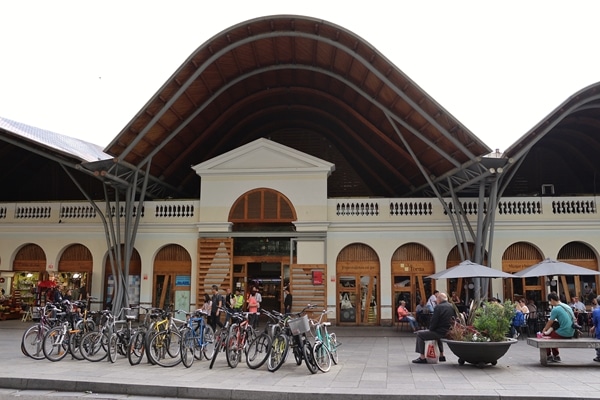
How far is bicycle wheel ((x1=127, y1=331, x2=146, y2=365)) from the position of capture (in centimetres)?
1123

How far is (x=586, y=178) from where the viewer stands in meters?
24.9

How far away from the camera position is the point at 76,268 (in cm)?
2283

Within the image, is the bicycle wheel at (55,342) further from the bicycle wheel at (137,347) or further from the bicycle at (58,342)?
the bicycle wheel at (137,347)

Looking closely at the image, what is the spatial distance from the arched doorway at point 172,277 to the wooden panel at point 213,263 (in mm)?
841

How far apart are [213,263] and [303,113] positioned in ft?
32.4

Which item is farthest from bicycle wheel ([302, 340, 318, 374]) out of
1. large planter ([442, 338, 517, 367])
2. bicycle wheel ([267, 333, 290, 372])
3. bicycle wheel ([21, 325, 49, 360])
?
bicycle wheel ([21, 325, 49, 360])

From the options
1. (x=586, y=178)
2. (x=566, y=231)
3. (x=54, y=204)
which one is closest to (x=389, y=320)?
(x=566, y=231)

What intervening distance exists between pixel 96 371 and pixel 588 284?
18.7 metres

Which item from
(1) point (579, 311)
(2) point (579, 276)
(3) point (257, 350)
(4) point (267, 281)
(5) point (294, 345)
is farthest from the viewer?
(4) point (267, 281)

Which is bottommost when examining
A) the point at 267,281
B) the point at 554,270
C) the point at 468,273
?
the point at 267,281

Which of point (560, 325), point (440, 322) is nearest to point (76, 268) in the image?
point (440, 322)

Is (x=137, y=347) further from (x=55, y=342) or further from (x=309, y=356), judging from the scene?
(x=309, y=356)

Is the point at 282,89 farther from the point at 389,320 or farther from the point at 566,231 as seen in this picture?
the point at 566,231

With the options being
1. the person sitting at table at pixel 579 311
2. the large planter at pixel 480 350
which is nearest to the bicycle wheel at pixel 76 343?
the large planter at pixel 480 350
